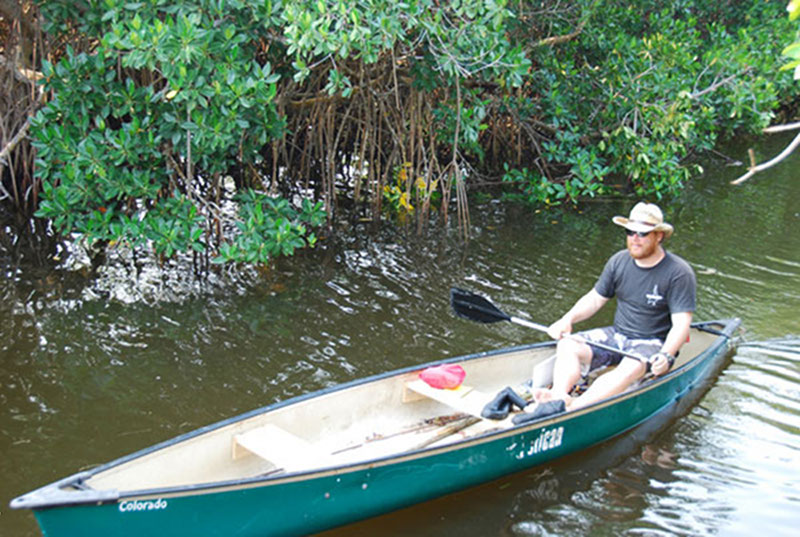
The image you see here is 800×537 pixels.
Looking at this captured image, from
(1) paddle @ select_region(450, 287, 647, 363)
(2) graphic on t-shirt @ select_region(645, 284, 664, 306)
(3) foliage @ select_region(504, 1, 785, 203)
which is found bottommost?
(1) paddle @ select_region(450, 287, 647, 363)

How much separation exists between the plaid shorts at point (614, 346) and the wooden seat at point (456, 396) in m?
0.94

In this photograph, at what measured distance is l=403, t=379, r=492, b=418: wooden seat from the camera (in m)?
5.04

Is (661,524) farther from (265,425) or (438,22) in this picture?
(438,22)

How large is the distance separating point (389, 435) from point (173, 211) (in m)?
3.26

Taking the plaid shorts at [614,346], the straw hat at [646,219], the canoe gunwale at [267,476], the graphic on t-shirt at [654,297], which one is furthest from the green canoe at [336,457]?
the straw hat at [646,219]

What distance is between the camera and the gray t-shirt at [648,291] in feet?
17.1

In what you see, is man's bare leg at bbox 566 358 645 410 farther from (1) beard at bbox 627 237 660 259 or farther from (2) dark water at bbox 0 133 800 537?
(1) beard at bbox 627 237 660 259

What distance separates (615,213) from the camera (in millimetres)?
11039

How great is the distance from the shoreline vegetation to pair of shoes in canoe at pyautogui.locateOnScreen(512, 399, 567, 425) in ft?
9.97

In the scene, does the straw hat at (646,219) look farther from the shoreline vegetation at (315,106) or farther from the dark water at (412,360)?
the shoreline vegetation at (315,106)

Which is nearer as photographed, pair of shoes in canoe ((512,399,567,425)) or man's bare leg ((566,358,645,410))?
pair of shoes in canoe ((512,399,567,425))

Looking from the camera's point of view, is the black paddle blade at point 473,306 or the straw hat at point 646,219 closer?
the straw hat at point 646,219

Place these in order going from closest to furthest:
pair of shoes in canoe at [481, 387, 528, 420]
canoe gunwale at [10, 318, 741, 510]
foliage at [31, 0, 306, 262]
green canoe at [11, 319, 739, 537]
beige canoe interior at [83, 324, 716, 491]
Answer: canoe gunwale at [10, 318, 741, 510] < green canoe at [11, 319, 739, 537] < beige canoe interior at [83, 324, 716, 491] < pair of shoes in canoe at [481, 387, 528, 420] < foliage at [31, 0, 306, 262]

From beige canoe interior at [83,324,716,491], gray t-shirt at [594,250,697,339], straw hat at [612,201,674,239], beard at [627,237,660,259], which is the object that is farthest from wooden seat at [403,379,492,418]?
straw hat at [612,201,674,239]
